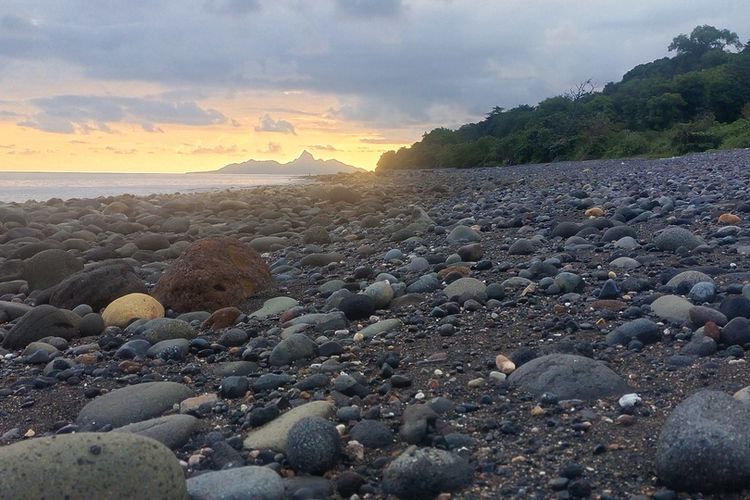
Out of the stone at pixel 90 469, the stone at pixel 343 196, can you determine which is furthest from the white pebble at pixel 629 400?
the stone at pixel 343 196

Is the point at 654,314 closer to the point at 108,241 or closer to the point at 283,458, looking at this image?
the point at 283,458

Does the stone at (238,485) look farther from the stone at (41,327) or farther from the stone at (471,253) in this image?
the stone at (471,253)

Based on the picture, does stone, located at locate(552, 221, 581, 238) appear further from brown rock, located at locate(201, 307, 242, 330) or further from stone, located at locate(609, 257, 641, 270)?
brown rock, located at locate(201, 307, 242, 330)

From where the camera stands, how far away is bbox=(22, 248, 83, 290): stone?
722 cm

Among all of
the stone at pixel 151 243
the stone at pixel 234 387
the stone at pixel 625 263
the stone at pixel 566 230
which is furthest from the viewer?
the stone at pixel 151 243

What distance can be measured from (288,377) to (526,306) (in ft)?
4.93

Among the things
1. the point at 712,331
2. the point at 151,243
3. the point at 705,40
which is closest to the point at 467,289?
the point at 712,331

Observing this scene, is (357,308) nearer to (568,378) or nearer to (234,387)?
(234,387)

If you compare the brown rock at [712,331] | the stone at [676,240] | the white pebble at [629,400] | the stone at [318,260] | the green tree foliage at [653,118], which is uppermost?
the green tree foliage at [653,118]

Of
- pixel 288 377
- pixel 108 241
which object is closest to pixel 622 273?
pixel 288 377

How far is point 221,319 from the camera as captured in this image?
490 centimetres

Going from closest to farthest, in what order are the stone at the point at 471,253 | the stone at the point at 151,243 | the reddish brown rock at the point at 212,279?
the reddish brown rock at the point at 212,279 < the stone at the point at 471,253 < the stone at the point at 151,243

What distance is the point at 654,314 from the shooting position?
377cm

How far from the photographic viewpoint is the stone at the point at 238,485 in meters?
2.37
